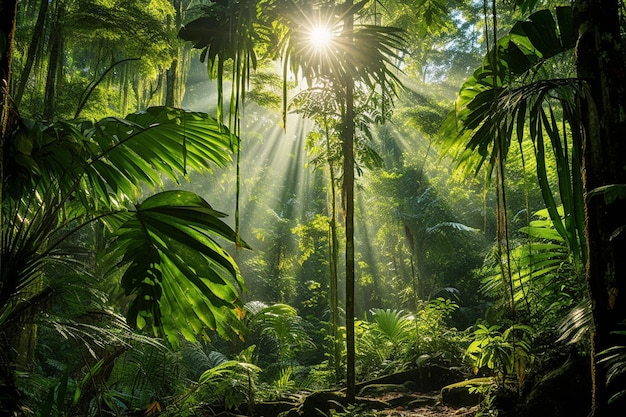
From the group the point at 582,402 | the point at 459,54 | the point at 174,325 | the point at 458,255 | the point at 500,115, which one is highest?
the point at 459,54

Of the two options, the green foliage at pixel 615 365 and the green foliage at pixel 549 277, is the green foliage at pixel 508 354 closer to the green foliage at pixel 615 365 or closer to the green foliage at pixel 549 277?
the green foliage at pixel 549 277

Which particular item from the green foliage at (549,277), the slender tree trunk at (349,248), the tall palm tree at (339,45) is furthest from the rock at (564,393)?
the tall palm tree at (339,45)

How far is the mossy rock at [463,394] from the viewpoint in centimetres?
425

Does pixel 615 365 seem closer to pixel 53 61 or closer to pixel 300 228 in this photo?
pixel 300 228

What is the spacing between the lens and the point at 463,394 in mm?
4477

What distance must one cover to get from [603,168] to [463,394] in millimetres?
3209

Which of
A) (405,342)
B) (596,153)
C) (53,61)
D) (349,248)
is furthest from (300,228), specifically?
(596,153)

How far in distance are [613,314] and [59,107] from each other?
696cm

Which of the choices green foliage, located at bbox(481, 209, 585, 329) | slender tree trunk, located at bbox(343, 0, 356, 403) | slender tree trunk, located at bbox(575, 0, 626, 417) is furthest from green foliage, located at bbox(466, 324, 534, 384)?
slender tree trunk, located at bbox(575, 0, 626, 417)

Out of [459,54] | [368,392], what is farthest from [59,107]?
[459,54]

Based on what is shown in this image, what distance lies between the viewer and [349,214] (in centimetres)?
427

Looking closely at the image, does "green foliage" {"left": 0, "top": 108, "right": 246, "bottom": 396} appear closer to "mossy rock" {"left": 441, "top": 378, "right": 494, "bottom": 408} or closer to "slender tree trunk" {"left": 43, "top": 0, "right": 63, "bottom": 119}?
"slender tree trunk" {"left": 43, "top": 0, "right": 63, "bottom": 119}

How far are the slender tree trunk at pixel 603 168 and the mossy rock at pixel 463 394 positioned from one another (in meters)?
2.43

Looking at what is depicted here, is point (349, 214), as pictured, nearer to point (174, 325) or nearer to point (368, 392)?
point (174, 325)
